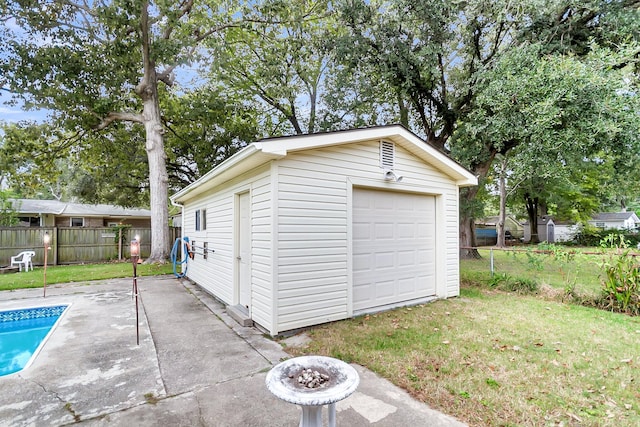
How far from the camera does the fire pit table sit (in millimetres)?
1589

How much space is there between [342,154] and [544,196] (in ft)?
71.6

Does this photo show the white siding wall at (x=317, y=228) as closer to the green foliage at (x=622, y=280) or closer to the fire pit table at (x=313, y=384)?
the fire pit table at (x=313, y=384)

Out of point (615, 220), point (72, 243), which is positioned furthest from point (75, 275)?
point (615, 220)

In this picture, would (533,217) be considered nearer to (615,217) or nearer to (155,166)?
(615,217)

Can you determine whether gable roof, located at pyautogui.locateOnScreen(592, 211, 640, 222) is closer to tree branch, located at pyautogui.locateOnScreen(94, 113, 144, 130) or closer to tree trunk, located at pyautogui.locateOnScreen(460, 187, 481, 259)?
tree trunk, located at pyautogui.locateOnScreen(460, 187, 481, 259)

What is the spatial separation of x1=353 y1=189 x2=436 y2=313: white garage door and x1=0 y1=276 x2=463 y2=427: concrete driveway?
6.57 ft

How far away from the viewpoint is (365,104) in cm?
1283

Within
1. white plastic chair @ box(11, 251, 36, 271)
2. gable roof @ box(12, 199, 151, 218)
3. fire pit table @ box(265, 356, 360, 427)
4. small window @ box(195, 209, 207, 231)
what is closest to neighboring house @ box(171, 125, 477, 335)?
small window @ box(195, 209, 207, 231)

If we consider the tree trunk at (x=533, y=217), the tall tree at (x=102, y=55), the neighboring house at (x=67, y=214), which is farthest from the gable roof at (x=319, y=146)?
the tree trunk at (x=533, y=217)

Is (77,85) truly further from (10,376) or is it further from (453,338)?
(453,338)

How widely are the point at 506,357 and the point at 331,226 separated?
263 cm

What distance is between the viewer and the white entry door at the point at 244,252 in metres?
4.90

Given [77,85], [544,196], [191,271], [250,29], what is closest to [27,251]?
[77,85]

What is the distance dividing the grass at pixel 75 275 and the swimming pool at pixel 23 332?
2603 mm
